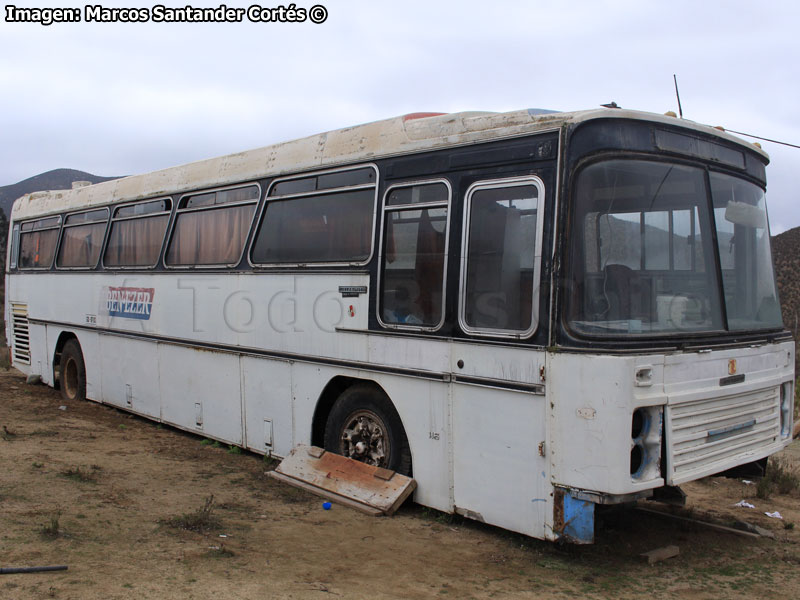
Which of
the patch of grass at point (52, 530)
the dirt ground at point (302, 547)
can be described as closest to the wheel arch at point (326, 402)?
the dirt ground at point (302, 547)

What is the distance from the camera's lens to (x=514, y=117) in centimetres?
532

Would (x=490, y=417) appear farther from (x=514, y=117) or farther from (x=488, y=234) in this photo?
(x=514, y=117)

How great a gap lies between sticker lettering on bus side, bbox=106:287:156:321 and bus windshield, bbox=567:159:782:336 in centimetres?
612

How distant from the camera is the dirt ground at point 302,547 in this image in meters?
4.57

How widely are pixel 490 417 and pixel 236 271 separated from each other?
364cm

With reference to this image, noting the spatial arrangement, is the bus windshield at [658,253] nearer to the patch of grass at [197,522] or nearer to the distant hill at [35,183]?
the patch of grass at [197,522]

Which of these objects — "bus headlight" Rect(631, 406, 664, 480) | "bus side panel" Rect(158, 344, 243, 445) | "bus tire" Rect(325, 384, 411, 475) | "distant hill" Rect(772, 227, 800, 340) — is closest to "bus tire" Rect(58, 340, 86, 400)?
"bus side panel" Rect(158, 344, 243, 445)

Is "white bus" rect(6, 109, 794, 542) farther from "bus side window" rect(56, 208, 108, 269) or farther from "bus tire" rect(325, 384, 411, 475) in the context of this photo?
"bus side window" rect(56, 208, 108, 269)

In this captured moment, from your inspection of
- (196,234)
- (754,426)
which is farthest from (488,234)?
(196,234)

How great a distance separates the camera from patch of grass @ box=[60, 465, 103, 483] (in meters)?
6.80

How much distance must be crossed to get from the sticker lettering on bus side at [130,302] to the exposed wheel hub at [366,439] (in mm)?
3828

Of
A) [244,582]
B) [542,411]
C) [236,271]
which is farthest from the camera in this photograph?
[236,271]

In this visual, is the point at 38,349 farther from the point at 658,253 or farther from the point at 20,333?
the point at 658,253

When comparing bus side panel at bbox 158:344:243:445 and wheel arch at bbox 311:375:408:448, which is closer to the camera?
wheel arch at bbox 311:375:408:448
